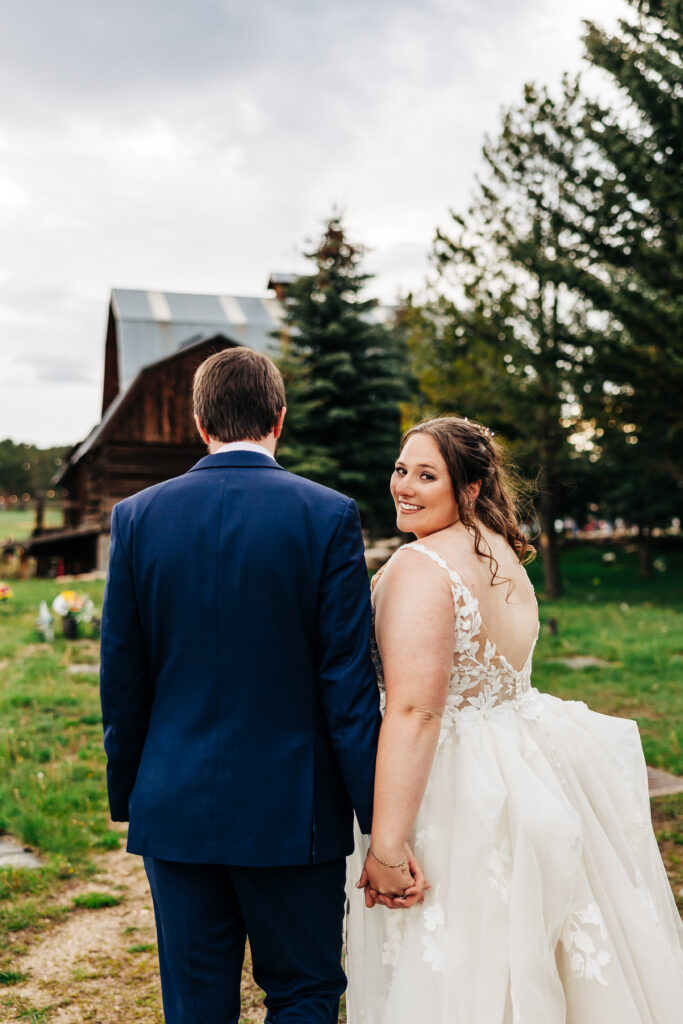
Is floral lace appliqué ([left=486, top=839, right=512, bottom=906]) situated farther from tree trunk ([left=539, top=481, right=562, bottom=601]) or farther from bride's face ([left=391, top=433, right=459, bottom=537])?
tree trunk ([left=539, top=481, right=562, bottom=601])

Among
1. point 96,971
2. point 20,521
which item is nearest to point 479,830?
point 96,971

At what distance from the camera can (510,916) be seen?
7.15 feet

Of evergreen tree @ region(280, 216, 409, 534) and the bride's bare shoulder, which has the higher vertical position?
evergreen tree @ region(280, 216, 409, 534)

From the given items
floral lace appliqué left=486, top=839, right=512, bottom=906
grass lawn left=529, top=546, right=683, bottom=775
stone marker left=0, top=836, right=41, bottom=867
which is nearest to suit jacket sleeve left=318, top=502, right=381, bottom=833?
floral lace appliqué left=486, top=839, right=512, bottom=906

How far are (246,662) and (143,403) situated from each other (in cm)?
2333

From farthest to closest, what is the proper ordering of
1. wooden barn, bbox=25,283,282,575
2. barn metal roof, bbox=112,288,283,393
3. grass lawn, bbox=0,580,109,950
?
barn metal roof, bbox=112,288,283,393 < wooden barn, bbox=25,283,282,575 < grass lawn, bbox=0,580,109,950

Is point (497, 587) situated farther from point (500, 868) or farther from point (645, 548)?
point (645, 548)

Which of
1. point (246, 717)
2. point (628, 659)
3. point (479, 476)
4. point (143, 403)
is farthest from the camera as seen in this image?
point (143, 403)

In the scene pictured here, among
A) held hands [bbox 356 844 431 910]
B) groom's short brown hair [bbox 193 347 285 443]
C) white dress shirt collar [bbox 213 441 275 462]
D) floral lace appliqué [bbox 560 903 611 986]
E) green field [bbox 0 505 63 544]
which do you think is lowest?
green field [bbox 0 505 63 544]

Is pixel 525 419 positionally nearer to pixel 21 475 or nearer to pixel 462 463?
pixel 462 463

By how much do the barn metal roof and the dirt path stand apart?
23010 mm

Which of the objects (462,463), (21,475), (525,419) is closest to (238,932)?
(462,463)

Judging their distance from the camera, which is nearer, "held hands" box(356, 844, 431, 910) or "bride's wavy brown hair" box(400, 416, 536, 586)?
"held hands" box(356, 844, 431, 910)

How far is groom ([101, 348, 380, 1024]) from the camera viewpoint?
2.05 metres
